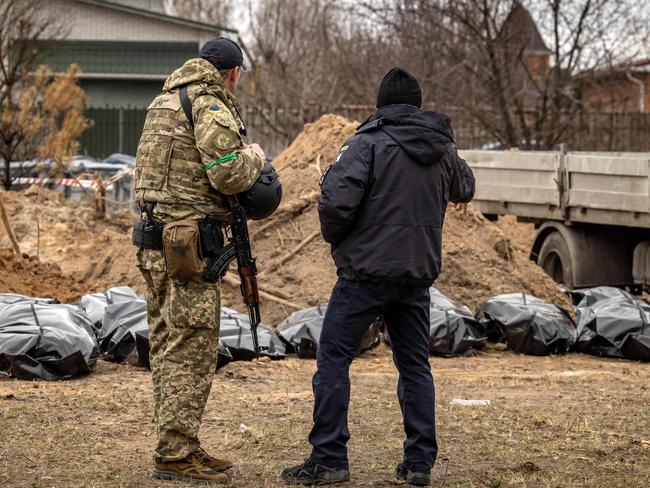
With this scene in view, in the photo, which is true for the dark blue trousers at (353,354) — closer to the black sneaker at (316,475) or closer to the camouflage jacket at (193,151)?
the black sneaker at (316,475)

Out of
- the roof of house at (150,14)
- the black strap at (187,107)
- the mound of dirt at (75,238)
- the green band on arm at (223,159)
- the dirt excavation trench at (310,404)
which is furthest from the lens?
the roof of house at (150,14)

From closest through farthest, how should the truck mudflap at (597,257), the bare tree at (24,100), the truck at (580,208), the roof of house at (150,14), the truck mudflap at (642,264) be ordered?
the truck at (580,208) → the truck mudflap at (642,264) → the truck mudflap at (597,257) → the bare tree at (24,100) → the roof of house at (150,14)

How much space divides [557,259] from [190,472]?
374 inches

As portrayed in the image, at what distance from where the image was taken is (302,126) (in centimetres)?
2636

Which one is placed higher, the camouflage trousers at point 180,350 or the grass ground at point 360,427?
the camouflage trousers at point 180,350

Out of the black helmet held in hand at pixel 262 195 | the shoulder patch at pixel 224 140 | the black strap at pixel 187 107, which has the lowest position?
the black helmet held in hand at pixel 262 195

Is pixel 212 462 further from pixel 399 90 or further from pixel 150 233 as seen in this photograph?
pixel 399 90

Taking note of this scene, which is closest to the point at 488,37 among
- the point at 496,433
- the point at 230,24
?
the point at 496,433

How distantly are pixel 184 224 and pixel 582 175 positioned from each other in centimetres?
878

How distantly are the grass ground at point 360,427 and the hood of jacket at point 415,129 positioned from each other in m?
1.61

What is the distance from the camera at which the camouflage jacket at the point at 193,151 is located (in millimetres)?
4832

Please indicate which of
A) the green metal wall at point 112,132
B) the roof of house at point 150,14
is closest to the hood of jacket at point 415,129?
the green metal wall at point 112,132

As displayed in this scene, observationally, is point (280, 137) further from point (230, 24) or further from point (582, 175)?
point (230, 24)

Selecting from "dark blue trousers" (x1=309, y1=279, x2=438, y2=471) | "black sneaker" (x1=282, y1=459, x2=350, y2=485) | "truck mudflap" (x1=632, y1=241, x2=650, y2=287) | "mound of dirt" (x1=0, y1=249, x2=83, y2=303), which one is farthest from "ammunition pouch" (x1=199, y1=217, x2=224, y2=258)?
"truck mudflap" (x1=632, y1=241, x2=650, y2=287)
